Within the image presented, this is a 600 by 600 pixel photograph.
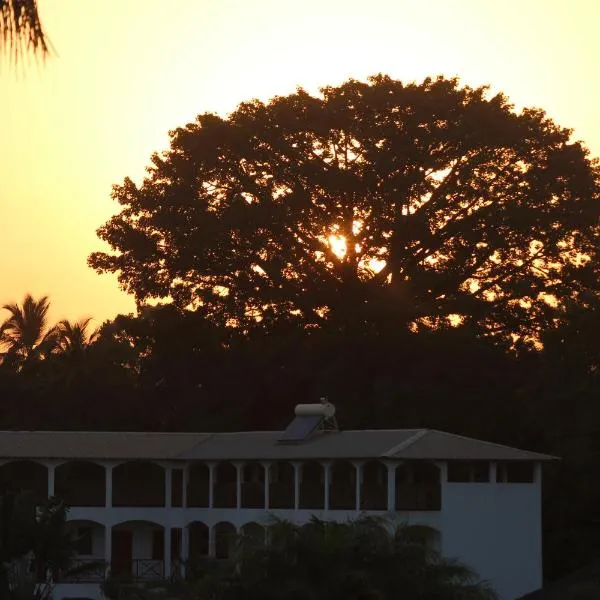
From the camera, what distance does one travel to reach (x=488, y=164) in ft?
210

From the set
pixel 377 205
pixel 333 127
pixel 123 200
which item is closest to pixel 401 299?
pixel 377 205

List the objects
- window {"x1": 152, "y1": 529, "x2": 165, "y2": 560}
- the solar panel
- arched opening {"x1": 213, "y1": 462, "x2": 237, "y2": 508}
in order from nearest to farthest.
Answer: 1. the solar panel
2. arched opening {"x1": 213, "y1": 462, "x2": 237, "y2": 508}
3. window {"x1": 152, "y1": 529, "x2": 165, "y2": 560}

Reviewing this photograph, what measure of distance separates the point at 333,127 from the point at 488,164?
717 cm

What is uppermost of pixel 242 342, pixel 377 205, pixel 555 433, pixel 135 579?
pixel 377 205

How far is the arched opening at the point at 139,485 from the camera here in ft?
167

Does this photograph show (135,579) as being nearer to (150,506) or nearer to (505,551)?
(150,506)

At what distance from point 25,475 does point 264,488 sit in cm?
926

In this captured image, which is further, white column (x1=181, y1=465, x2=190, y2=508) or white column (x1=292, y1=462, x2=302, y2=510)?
white column (x1=181, y1=465, x2=190, y2=508)

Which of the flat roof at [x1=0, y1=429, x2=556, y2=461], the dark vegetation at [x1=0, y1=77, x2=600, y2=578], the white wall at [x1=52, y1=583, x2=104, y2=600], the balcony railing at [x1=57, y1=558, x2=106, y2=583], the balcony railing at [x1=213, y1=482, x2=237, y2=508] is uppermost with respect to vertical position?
the dark vegetation at [x1=0, y1=77, x2=600, y2=578]

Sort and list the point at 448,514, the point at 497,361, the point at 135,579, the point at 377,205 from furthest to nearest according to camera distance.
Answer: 1. the point at 377,205
2. the point at 497,361
3. the point at 135,579
4. the point at 448,514

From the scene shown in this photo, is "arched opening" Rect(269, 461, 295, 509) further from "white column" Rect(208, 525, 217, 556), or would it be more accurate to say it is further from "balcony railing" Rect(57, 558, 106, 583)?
"balcony railing" Rect(57, 558, 106, 583)

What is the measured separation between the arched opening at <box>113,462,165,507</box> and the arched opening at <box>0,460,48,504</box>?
2613 millimetres

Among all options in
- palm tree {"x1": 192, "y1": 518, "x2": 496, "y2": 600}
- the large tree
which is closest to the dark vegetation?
the large tree

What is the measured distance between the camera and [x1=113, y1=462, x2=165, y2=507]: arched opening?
167 feet
